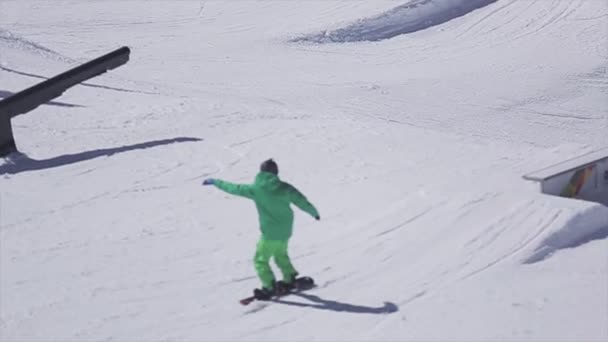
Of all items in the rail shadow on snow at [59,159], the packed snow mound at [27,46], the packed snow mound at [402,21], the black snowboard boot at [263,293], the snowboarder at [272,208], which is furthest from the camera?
the packed snow mound at [402,21]

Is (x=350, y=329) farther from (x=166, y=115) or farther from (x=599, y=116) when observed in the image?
(x=599, y=116)

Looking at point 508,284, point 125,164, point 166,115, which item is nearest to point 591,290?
point 508,284

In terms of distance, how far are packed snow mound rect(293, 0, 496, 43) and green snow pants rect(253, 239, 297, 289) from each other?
17.2m

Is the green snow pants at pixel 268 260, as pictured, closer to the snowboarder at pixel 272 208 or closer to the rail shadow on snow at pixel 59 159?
the snowboarder at pixel 272 208

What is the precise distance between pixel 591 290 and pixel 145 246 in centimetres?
455

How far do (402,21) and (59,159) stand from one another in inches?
591

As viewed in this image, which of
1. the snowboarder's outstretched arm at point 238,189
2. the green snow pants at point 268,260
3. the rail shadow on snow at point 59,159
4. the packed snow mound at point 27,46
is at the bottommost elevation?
the green snow pants at point 268,260

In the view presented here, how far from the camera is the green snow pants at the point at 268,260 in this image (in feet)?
28.4

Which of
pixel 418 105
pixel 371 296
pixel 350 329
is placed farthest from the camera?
pixel 418 105

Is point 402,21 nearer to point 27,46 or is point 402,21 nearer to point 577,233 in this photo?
point 27,46

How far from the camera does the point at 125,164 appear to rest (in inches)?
537

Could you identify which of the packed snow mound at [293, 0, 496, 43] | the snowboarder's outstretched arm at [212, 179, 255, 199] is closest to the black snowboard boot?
the snowboarder's outstretched arm at [212, 179, 255, 199]

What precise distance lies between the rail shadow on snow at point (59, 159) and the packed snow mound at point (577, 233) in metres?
6.28

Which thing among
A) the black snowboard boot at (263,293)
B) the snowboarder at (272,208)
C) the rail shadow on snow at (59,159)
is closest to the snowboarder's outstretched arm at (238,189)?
the snowboarder at (272,208)
